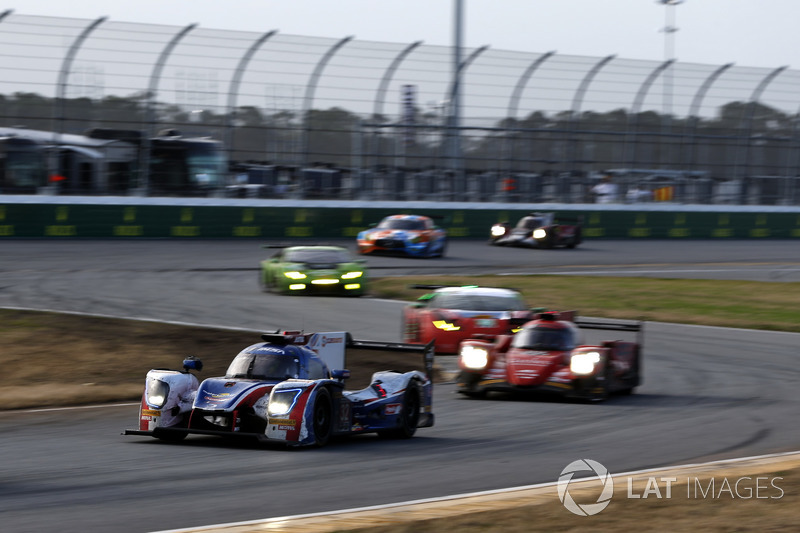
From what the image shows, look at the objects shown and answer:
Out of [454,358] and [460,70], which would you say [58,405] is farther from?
[460,70]

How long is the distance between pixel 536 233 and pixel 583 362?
68.3 feet

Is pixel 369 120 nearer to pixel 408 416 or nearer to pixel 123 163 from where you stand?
pixel 123 163

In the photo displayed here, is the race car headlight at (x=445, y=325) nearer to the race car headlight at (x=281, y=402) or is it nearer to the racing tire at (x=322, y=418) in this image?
the racing tire at (x=322, y=418)

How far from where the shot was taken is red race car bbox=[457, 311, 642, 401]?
40.3ft

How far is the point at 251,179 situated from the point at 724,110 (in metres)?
17.2

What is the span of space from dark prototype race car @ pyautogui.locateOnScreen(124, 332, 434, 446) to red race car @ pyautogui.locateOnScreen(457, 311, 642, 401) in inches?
91.7

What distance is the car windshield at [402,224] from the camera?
29.5m

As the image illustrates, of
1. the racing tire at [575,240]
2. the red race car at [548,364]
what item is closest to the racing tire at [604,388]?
the red race car at [548,364]

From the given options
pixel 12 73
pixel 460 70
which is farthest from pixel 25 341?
pixel 460 70

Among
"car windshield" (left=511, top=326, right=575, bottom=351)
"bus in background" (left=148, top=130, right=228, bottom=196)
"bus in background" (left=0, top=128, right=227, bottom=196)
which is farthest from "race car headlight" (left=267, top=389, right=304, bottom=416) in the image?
"bus in background" (left=148, top=130, right=228, bottom=196)

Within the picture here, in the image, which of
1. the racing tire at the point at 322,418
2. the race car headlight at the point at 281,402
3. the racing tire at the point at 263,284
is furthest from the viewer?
the racing tire at the point at 263,284

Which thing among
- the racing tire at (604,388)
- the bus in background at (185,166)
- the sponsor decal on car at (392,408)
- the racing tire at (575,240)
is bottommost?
the racing tire at (575,240)

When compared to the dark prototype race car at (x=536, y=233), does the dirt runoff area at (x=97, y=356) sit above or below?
above

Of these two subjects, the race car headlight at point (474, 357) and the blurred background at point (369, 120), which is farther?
the blurred background at point (369, 120)
